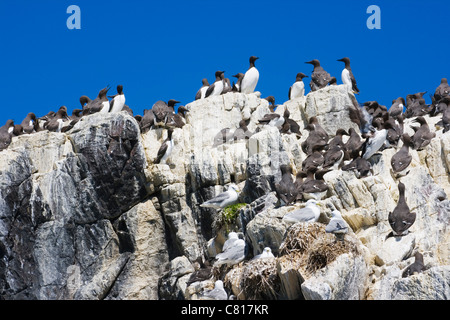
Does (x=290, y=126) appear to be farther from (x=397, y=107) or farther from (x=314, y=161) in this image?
(x=397, y=107)

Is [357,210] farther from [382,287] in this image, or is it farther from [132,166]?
[132,166]

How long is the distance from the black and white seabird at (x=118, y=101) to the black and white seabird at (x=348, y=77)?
7089 millimetres

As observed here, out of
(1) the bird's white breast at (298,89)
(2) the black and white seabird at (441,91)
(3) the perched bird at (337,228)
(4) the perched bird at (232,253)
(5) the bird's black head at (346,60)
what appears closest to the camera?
(3) the perched bird at (337,228)

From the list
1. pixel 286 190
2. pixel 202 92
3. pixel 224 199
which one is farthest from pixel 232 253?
pixel 202 92

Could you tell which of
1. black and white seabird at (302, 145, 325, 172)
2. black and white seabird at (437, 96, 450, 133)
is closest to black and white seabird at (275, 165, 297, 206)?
black and white seabird at (302, 145, 325, 172)

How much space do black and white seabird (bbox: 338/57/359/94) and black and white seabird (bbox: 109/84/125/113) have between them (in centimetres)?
709

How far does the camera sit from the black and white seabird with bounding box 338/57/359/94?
31.3 metres

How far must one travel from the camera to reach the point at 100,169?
92.2 ft

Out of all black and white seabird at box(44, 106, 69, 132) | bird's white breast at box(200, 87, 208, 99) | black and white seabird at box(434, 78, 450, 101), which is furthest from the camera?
black and white seabird at box(434, 78, 450, 101)

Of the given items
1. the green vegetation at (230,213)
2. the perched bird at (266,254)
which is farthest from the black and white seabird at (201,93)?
the perched bird at (266,254)

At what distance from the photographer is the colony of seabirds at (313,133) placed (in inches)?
901

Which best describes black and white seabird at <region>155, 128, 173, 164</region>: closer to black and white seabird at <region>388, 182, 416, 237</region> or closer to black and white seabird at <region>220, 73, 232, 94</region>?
black and white seabird at <region>220, 73, 232, 94</region>

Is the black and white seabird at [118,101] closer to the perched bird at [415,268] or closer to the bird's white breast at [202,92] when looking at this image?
the bird's white breast at [202,92]

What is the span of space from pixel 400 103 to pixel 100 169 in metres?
10.5
